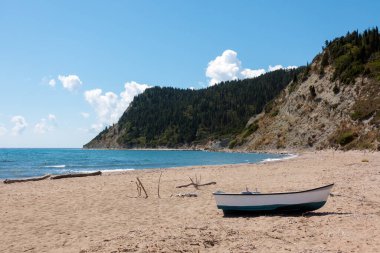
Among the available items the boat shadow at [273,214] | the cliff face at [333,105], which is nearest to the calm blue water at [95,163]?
the cliff face at [333,105]

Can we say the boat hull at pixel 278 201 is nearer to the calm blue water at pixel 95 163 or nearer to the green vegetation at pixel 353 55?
the calm blue water at pixel 95 163

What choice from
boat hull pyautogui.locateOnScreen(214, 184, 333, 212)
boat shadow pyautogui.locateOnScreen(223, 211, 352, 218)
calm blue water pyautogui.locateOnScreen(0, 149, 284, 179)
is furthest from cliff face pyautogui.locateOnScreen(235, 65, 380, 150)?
boat hull pyautogui.locateOnScreen(214, 184, 333, 212)

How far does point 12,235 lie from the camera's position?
1227 centimetres

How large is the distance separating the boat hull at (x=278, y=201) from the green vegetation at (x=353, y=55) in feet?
250

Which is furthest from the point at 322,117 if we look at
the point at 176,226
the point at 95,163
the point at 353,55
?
the point at 176,226

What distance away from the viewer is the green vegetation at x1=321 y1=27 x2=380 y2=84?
86812mm

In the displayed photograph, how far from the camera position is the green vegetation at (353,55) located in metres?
86.8

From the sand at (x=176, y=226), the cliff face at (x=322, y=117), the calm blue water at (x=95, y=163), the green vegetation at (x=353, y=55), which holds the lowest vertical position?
the sand at (x=176, y=226)

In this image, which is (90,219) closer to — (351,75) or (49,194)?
(49,194)

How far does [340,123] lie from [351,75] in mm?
14525

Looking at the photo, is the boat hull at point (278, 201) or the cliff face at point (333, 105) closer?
the boat hull at point (278, 201)

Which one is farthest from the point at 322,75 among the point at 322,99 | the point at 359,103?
the point at 359,103

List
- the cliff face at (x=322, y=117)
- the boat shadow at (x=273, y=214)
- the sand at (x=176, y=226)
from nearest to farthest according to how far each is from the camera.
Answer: the sand at (x=176, y=226) → the boat shadow at (x=273, y=214) → the cliff face at (x=322, y=117)

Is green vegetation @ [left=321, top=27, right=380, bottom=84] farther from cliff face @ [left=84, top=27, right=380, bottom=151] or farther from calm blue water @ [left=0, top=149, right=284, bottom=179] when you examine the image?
calm blue water @ [left=0, top=149, right=284, bottom=179]
